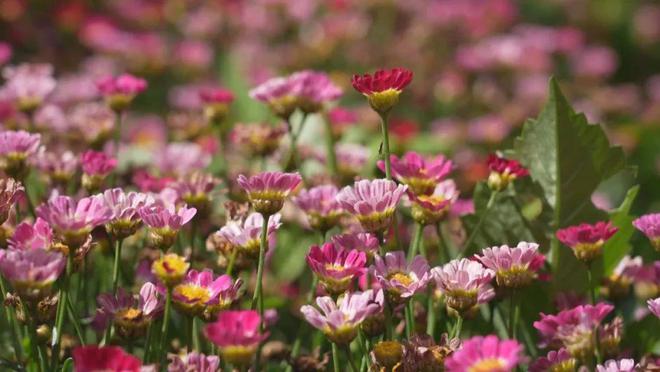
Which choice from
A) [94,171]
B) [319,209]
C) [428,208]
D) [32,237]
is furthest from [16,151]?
[428,208]

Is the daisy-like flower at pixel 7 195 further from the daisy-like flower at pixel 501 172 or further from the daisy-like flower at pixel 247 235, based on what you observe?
the daisy-like flower at pixel 501 172

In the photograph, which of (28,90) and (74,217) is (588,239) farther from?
(28,90)

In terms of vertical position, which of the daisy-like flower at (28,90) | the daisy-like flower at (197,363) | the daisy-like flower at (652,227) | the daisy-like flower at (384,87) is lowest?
the daisy-like flower at (197,363)

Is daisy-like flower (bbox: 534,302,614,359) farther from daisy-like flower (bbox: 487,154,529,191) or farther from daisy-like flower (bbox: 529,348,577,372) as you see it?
daisy-like flower (bbox: 487,154,529,191)

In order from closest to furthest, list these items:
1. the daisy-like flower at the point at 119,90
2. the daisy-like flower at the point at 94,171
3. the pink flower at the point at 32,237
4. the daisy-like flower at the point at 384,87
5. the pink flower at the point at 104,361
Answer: the pink flower at the point at 104,361
the pink flower at the point at 32,237
the daisy-like flower at the point at 384,87
the daisy-like flower at the point at 94,171
the daisy-like flower at the point at 119,90

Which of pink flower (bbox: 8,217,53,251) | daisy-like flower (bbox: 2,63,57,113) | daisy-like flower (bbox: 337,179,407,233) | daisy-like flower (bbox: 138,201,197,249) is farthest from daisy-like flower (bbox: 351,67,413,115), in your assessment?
daisy-like flower (bbox: 2,63,57,113)

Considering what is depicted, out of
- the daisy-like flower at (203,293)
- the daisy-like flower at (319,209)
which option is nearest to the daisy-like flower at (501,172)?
the daisy-like flower at (319,209)
